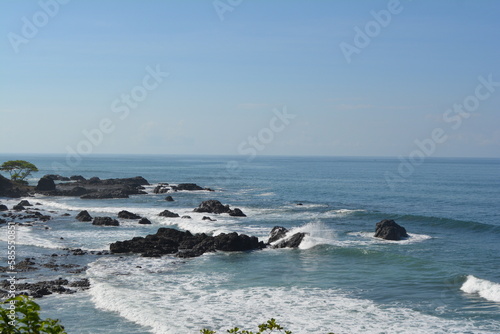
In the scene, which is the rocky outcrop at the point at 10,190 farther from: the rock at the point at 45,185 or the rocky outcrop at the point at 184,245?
the rocky outcrop at the point at 184,245

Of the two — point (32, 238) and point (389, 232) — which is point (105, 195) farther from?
point (389, 232)

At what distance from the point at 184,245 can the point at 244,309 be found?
17809 mm

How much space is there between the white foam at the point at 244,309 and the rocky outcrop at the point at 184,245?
911 centimetres

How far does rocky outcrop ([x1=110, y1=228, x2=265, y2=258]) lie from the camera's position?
39.6 m

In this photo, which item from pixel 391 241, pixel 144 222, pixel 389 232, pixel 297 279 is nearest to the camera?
pixel 297 279

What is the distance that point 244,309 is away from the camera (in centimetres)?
2472

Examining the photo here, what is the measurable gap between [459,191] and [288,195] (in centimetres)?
3625

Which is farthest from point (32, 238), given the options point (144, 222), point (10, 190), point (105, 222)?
point (10, 190)

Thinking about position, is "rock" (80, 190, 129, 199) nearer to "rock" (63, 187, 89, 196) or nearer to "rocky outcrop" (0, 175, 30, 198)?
"rock" (63, 187, 89, 196)

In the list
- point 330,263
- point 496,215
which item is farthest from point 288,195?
point 330,263

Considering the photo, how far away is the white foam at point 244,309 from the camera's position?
22.3 m

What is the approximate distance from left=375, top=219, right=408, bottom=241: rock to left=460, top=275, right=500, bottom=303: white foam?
15627 millimetres

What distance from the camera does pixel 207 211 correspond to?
217 feet

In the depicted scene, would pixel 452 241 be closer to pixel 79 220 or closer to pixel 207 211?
pixel 207 211
